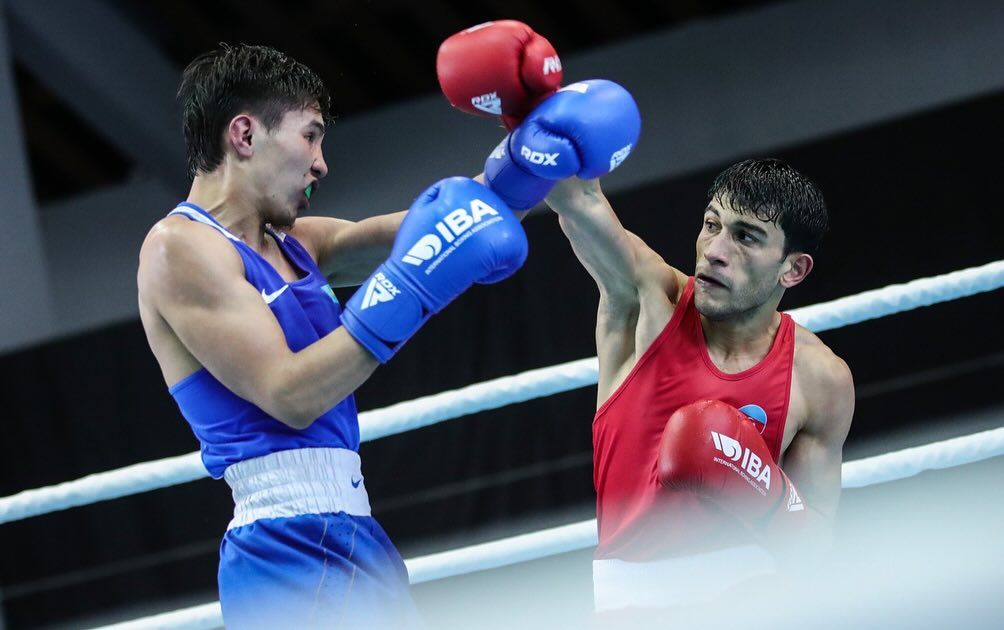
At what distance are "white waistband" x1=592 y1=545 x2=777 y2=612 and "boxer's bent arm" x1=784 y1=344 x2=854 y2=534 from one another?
19 cm

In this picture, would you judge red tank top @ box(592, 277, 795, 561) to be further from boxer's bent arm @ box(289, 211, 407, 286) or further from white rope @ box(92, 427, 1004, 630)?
boxer's bent arm @ box(289, 211, 407, 286)

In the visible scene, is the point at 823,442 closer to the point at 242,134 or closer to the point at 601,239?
the point at 601,239

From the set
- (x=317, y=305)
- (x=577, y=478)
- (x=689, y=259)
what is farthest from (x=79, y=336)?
(x=317, y=305)

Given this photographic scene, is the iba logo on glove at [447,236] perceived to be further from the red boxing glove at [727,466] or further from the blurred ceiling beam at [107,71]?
the blurred ceiling beam at [107,71]

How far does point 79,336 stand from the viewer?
5.09 m

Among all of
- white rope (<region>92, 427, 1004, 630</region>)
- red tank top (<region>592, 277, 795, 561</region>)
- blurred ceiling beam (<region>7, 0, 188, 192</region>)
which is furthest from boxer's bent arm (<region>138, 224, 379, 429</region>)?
blurred ceiling beam (<region>7, 0, 188, 192</region>)

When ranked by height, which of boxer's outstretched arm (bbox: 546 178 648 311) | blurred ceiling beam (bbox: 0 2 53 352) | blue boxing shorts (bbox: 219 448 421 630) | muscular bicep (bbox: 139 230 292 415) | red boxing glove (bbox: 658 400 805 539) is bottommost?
blue boxing shorts (bbox: 219 448 421 630)

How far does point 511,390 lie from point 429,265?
0.81 meters

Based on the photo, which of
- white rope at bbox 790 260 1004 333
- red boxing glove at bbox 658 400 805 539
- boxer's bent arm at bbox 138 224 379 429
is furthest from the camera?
white rope at bbox 790 260 1004 333

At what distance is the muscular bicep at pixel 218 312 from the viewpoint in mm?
1420

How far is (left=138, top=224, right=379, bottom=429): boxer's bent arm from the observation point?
1411mm

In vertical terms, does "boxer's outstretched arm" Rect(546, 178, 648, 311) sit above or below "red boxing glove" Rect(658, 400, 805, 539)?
above

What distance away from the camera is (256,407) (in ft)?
4.94

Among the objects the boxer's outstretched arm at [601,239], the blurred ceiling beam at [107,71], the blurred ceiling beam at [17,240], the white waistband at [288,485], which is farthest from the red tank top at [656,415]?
the blurred ceiling beam at [107,71]
